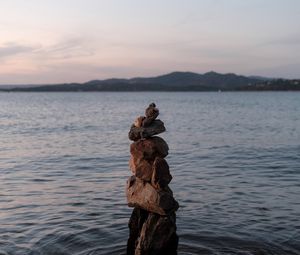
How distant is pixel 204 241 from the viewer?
68.8ft

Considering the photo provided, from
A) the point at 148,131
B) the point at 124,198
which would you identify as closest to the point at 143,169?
the point at 148,131

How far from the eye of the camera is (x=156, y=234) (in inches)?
703

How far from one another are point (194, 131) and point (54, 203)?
4585 cm

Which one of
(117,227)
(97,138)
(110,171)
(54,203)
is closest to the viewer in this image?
(117,227)

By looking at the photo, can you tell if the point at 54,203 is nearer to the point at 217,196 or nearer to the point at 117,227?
the point at 117,227

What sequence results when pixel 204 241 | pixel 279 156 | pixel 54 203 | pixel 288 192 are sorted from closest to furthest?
1. pixel 204 241
2. pixel 54 203
3. pixel 288 192
4. pixel 279 156

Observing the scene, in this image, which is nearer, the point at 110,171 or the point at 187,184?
the point at 187,184

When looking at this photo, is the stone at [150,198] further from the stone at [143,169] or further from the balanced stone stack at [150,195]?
the stone at [143,169]

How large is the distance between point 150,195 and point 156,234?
121 centimetres

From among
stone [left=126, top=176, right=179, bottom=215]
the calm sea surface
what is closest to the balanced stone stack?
stone [left=126, top=176, right=179, bottom=215]

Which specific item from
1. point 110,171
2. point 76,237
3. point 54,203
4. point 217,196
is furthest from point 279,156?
point 76,237

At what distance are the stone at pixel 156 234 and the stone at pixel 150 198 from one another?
27cm

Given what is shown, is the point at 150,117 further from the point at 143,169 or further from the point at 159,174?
the point at 159,174

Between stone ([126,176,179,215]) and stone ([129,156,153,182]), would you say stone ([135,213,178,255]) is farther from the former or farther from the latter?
stone ([129,156,153,182])
